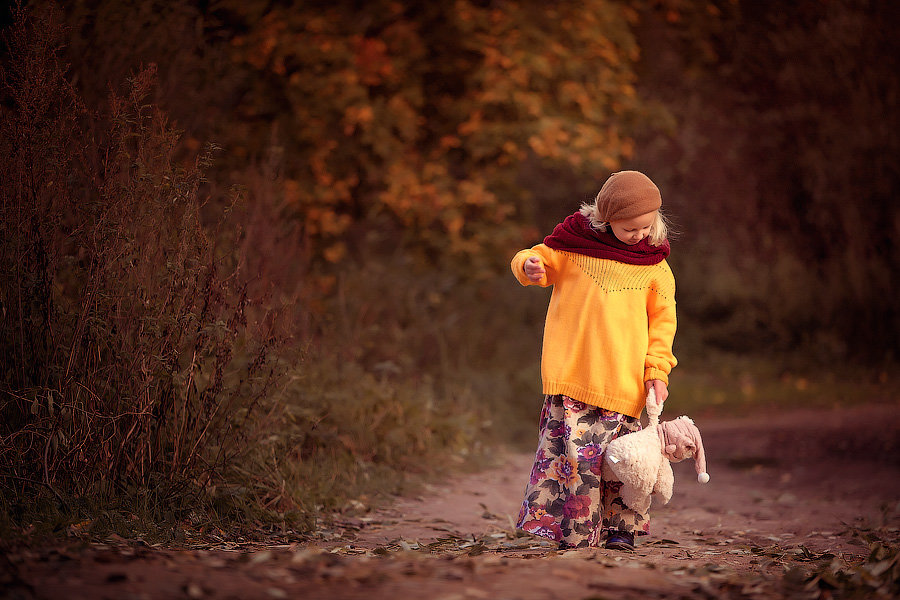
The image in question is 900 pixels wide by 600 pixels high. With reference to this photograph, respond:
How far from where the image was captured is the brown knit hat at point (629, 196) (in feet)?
13.8

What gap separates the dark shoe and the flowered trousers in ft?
0.09

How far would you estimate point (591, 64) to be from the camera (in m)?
10.4

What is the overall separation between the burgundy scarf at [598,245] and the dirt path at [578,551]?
1.28m

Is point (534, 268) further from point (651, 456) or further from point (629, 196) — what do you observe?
point (651, 456)

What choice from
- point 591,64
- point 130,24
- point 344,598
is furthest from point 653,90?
point 344,598

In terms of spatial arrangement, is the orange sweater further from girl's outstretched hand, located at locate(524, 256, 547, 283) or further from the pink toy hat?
the pink toy hat

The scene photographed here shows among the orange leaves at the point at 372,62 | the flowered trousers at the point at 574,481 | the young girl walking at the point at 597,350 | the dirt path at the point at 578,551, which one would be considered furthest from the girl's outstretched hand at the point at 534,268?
the orange leaves at the point at 372,62

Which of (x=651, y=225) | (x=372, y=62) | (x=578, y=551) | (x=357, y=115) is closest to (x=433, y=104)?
(x=372, y=62)

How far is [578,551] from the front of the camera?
13.5 ft

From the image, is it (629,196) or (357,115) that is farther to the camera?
(357,115)

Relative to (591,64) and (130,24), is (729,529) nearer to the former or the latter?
(130,24)

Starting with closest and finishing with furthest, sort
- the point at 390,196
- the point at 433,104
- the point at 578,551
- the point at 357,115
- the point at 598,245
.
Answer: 1. the point at 578,551
2. the point at 598,245
3. the point at 357,115
4. the point at 390,196
5. the point at 433,104

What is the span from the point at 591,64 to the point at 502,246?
7.05 ft

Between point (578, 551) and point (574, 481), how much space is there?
317 mm
